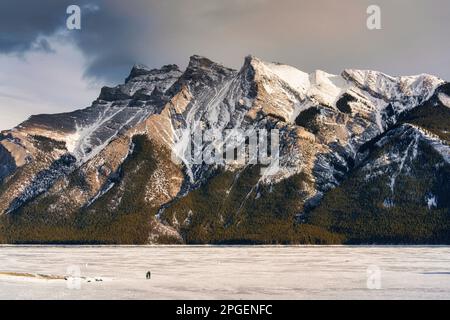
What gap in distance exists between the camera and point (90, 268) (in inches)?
6107

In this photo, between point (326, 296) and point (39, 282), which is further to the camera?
point (39, 282)

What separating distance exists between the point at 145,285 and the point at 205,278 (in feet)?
51.0
